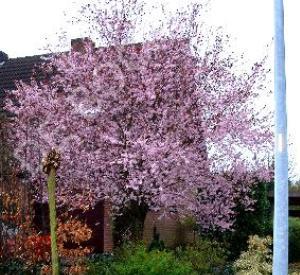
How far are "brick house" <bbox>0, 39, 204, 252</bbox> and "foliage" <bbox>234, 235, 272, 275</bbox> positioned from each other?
3.49 m

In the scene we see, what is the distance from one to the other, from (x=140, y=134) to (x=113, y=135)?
0.67 metres

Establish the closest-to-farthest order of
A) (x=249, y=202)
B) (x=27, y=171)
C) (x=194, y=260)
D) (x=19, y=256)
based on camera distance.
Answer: (x=19, y=256), (x=194, y=260), (x=27, y=171), (x=249, y=202)

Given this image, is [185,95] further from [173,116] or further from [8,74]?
[8,74]

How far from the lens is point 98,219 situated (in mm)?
22062

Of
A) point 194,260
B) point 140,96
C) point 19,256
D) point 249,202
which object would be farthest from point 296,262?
point 19,256

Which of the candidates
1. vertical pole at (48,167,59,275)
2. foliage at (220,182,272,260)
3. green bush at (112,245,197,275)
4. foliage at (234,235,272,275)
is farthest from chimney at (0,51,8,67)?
vertical pole at (48,167,59,275)

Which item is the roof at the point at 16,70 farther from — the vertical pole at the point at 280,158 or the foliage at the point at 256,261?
the vertical pole at the point at 280,158

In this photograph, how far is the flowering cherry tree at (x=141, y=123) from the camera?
15.4 metres

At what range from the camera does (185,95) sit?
16.1m

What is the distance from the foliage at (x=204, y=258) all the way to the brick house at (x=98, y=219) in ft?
9.09

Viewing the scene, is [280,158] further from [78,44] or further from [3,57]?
[3,57]

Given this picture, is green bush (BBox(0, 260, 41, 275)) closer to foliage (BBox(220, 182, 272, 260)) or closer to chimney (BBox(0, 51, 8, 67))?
foliage (BBox(220, 182, 272, 260))

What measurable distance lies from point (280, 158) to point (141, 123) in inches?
348

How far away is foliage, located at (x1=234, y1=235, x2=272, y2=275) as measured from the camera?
15.4 metres
